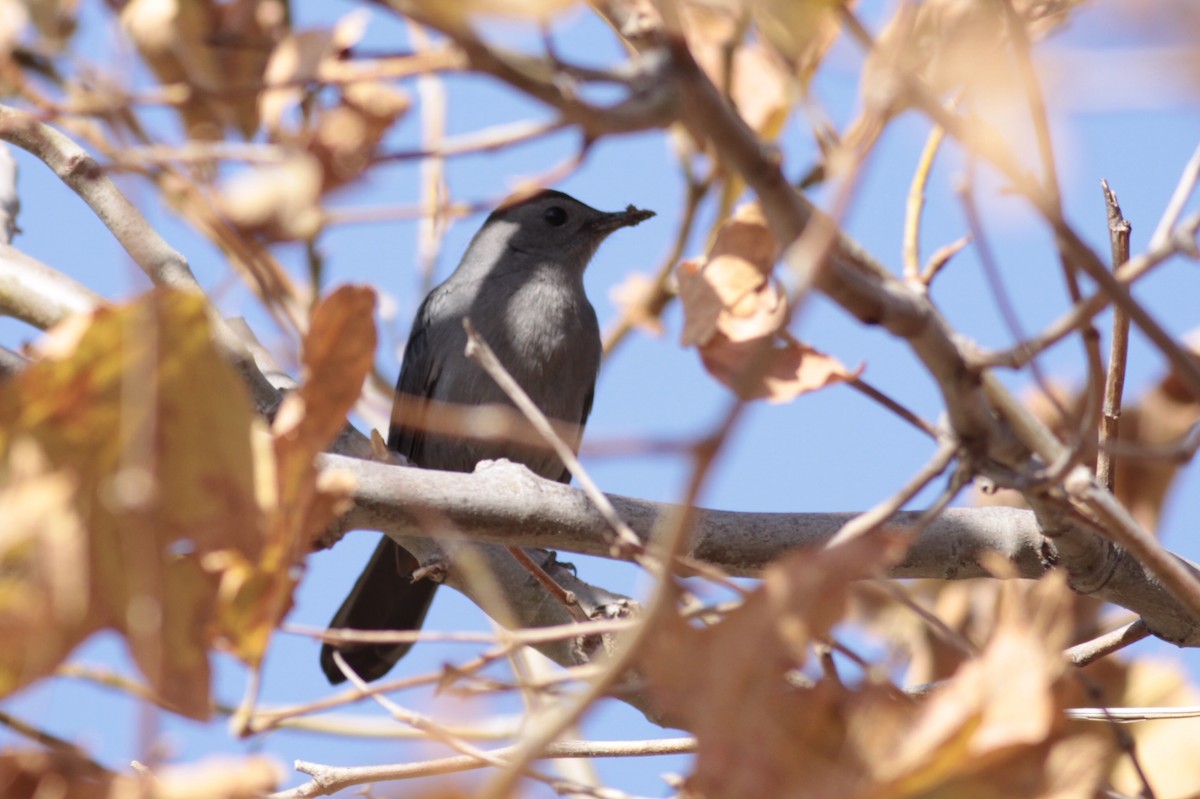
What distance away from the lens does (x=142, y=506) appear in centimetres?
148

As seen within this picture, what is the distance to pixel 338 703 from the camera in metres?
1.67

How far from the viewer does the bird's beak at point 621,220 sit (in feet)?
24.0

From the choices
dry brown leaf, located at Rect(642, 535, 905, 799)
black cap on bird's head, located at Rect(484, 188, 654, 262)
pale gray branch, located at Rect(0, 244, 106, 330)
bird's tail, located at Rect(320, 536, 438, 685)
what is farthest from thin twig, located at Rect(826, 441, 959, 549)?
black cap on bird's head, located at Rect(484, 188, 654, 262)

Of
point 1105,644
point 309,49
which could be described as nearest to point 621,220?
point 1105,644

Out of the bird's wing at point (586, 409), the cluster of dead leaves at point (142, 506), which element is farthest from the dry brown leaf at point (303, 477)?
the bird's wing at point (586, 409)

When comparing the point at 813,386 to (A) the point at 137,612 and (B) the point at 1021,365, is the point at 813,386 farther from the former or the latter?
(A) the point at 137,612

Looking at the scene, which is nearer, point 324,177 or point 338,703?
point 338,703

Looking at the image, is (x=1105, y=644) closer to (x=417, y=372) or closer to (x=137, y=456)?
(x=137, y=456)

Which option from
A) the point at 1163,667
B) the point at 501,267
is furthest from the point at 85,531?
the point at 501,267

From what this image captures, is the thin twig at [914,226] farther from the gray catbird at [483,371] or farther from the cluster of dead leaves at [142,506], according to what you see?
the gray catbird at [483,371]

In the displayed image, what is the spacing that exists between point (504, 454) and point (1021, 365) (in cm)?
502

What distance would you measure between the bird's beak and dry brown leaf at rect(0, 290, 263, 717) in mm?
5888

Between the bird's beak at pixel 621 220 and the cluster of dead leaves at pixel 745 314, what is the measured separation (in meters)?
5.45

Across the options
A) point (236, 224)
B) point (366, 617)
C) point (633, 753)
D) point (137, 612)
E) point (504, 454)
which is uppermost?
point (504, 454)
